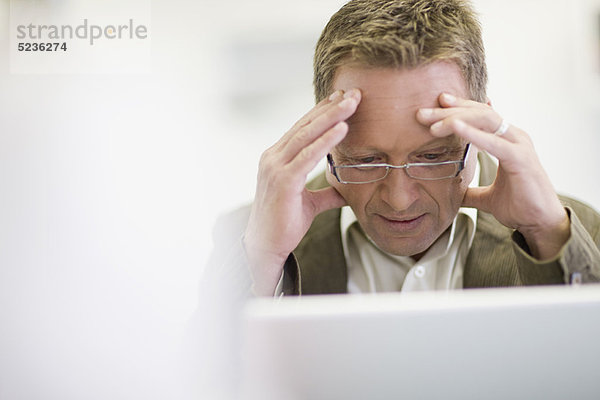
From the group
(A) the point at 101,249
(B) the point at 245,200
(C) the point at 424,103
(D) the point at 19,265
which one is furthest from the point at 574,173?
(D) the point at 19,265

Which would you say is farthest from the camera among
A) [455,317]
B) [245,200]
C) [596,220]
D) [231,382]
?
[245,200]

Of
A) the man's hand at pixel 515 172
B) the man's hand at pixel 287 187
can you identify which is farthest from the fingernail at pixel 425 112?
the man's hand at pixel 287 187

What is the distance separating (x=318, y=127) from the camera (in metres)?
0.89

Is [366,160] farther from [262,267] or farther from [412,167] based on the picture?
[262,267]

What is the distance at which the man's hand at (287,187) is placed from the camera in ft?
2.89

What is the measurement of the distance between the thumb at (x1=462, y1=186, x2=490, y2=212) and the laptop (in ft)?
1.64

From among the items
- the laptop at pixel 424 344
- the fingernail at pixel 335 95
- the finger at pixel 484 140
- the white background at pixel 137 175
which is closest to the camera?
the laptop at pixel 424 344

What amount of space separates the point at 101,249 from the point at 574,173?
115cm

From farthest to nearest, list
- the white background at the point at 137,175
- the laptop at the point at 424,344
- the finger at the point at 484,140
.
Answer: the white background at the point at 137,175 → the finger at the point at 484,140 → the laptop at the point at 424,344

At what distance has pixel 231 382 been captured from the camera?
3.30 ft

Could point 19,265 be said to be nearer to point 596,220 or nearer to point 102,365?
point 102,365

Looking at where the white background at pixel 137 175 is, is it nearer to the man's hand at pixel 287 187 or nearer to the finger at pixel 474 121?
the man's hand at pixel 287 187

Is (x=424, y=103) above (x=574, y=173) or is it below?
above

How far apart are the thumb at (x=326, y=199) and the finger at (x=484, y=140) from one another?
0.31 meters
